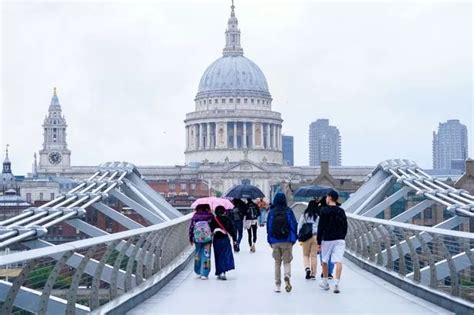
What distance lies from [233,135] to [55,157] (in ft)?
84.8

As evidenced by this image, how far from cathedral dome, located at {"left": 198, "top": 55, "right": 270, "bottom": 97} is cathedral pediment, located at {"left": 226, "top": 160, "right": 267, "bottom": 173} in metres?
12.4

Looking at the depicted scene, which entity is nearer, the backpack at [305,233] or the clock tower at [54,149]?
the backpack at [305,233]

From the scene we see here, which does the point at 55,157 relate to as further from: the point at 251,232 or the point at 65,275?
the point at 65,275

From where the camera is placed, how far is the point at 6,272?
862cm

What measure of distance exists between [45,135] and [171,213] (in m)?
147

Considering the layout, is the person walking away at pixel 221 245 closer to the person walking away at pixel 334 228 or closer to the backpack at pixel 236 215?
the person walking away at pixel 334 228

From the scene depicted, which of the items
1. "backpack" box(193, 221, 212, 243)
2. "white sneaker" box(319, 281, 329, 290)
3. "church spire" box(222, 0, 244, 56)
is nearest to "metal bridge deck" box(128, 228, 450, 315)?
"white sneaker" box(319, 281, 329, 290)

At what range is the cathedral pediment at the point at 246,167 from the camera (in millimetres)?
162500

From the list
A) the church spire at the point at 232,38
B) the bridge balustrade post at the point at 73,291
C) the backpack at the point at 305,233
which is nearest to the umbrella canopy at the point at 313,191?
the backpack at the point at 305,233

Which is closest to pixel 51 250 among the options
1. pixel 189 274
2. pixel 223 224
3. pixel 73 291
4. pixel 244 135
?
pixel 73 291

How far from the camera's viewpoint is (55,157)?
170625 millimetres

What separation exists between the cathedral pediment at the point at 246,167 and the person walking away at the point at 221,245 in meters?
144

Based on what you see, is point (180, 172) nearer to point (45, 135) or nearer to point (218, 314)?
point (45, 135)

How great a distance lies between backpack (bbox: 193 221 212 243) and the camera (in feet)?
57.4
